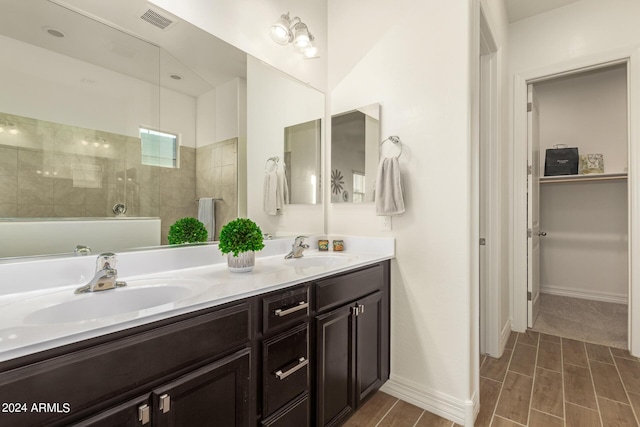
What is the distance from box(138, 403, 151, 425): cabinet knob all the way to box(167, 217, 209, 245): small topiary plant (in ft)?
2.57

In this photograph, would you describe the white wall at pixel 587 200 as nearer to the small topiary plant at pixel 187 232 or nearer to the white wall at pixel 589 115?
the white wall at pixel 589 115

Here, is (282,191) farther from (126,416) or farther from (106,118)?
(126,416)

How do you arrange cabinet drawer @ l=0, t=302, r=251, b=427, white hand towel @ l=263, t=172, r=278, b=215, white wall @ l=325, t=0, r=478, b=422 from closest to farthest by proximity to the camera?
cabinet drawer @ l=0, t=302, r=251, b=427
white wall @ l=325, t=0, r=478, b=422
white hand towel @ l=263, t=172, r=278, b=215

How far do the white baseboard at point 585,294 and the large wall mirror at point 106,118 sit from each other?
430cm

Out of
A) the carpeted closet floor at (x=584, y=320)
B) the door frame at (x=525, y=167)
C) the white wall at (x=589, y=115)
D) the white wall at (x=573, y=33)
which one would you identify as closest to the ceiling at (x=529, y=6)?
the white wall at (x=573, y=33)

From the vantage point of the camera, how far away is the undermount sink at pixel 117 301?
88cm

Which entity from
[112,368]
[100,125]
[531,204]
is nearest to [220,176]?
[100,125]

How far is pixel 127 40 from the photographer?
1.32 meters

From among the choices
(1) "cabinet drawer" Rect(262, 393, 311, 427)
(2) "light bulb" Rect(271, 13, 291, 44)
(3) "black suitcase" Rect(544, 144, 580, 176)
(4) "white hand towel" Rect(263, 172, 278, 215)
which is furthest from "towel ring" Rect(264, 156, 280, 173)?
(3) "black suitcase" Rect(544, 144, 580, 176)

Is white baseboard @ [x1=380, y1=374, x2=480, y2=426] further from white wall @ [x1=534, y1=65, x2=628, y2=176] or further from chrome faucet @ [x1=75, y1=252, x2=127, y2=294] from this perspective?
white wall @ [x1=534, y1=65, x2=628, y2=176]

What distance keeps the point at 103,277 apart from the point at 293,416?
900 millimetres

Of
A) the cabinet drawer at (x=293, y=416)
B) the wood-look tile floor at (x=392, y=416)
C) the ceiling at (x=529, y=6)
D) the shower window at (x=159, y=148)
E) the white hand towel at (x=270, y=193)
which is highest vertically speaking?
the ceiling at (x=529, y=6)

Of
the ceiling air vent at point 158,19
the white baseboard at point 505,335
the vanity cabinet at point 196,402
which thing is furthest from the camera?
the white baseboard at point 505,335

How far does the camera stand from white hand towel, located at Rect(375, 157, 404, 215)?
1.82m
